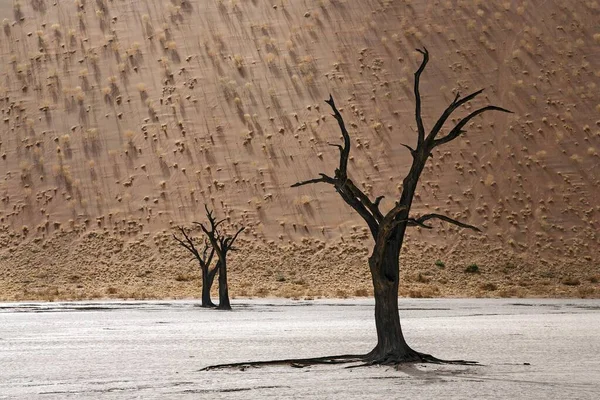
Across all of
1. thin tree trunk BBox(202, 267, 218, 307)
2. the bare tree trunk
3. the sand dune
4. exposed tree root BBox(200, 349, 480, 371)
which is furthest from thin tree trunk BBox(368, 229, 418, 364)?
the sand dune

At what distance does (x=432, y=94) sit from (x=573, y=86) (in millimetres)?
10544

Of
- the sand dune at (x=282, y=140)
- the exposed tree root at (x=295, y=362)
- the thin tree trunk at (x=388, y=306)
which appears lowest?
the exposed tree root at (x=295, y=362)

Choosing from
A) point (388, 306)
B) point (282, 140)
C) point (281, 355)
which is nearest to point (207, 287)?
point (281, 355)

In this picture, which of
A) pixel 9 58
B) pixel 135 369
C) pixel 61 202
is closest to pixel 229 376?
pixel 135 369

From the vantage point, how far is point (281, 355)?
17688mm

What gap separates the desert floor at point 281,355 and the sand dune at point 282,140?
97.8ft

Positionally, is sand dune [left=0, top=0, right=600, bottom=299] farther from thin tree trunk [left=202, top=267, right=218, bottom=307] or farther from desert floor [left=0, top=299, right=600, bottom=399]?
desert floor [left=0, top=299, right=600, bottom=399]

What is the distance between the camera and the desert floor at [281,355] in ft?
40.0

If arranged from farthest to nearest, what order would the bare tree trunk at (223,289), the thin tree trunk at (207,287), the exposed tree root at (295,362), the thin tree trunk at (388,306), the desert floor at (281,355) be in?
the thin tree trunk at (207,287) → the bare tree trunk at (223,289) → the thin tree trunk at (388,306) → the exposed tree root at (295,362) → the desert floor at (281,355)

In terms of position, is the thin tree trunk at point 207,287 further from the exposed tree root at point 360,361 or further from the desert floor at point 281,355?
the exposed tree root at point 360,361

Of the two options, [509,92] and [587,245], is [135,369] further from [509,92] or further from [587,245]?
[509,92]

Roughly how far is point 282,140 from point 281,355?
54.8 metres

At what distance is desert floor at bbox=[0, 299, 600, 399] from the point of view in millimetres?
12180

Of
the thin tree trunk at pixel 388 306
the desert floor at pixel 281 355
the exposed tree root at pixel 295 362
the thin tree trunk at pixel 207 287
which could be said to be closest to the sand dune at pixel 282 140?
the thin tree trunk at pixel 207 287
